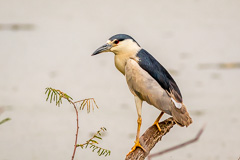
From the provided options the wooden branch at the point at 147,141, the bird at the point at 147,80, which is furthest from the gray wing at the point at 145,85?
the wooden branch at the point at 147,141

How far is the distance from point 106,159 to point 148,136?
5.61 feet

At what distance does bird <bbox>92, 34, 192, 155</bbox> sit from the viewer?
5.94 ft

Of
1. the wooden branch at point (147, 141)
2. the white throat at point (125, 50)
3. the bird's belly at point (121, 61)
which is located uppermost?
the white throat at point (125, 50)

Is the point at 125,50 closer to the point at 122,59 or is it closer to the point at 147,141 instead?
the point at 122,59

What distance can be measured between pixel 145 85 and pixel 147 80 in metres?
0.02

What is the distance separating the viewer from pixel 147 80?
6.10ft

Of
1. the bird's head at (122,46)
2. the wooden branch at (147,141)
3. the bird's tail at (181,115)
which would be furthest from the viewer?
the bird's head at (122,46)

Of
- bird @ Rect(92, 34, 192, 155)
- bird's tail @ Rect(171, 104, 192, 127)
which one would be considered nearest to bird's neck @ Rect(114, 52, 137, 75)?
bird @ Rect(92, 34, 192, 155)

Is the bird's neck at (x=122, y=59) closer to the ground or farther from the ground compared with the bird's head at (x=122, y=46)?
closer to the ground

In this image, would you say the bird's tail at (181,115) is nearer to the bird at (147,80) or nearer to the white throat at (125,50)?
the bird at (147,80)

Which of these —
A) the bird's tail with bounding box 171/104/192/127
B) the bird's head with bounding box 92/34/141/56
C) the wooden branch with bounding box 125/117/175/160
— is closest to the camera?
the wooden branch with bounding box 125/117/175/160

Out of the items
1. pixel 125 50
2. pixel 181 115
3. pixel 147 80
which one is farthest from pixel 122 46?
pixel 181 115

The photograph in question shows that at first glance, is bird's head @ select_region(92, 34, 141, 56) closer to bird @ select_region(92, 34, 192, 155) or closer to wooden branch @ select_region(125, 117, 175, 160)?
bird @ select_region(92, 34, 192, 155)

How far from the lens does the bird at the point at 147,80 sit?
1.81m
